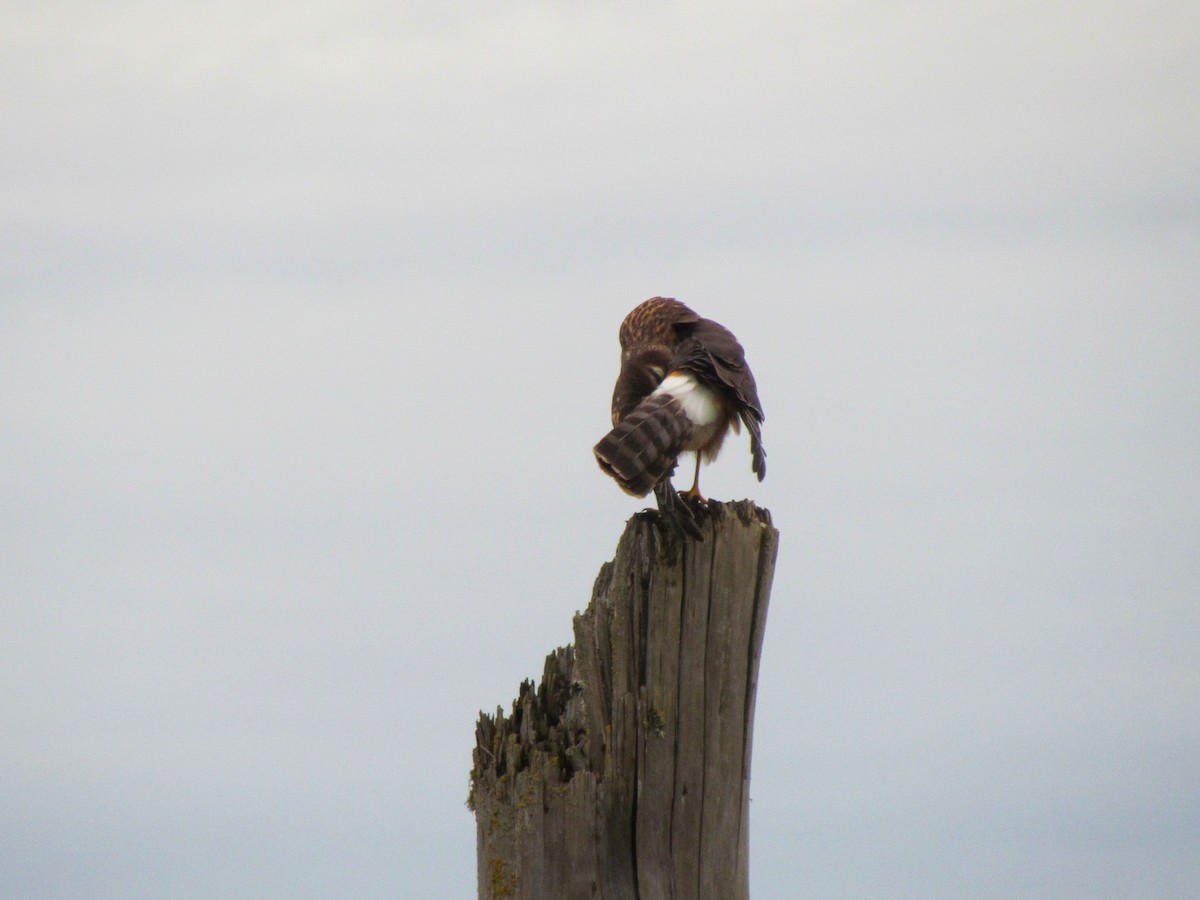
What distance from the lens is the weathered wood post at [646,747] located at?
3758mm

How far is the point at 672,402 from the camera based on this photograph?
5168 mm

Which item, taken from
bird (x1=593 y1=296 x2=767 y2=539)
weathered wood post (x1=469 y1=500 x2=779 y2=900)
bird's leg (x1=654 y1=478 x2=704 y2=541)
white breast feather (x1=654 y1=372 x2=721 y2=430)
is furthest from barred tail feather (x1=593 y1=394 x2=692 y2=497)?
weathered wood post (x1=469 y1=500 x2=779 y2=900)

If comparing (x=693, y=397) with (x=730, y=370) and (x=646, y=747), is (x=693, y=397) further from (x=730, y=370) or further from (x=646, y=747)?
(x=646, y=747)

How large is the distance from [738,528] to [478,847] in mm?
1243

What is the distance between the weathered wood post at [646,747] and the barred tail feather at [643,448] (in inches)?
21.3

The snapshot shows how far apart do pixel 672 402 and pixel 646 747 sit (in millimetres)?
1749

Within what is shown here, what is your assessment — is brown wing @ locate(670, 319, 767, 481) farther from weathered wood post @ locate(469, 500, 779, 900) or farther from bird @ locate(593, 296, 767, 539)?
weathered wood post @ locate(469, 500, 779, 900)

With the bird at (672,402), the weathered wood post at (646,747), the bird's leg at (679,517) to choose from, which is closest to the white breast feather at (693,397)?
the bird at (672,402)

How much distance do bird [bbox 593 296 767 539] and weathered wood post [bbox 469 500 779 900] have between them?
174 mm

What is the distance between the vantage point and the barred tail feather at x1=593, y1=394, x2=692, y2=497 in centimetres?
454

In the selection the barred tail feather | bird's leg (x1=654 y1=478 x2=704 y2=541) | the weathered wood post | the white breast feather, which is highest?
the white breast feather

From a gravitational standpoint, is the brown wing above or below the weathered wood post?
above

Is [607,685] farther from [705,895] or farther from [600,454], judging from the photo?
[600,454]

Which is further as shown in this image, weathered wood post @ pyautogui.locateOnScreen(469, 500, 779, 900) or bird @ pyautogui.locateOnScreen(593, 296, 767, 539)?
bird @ pyautogui.locateOnScreen(593, 296, 767, 539)
